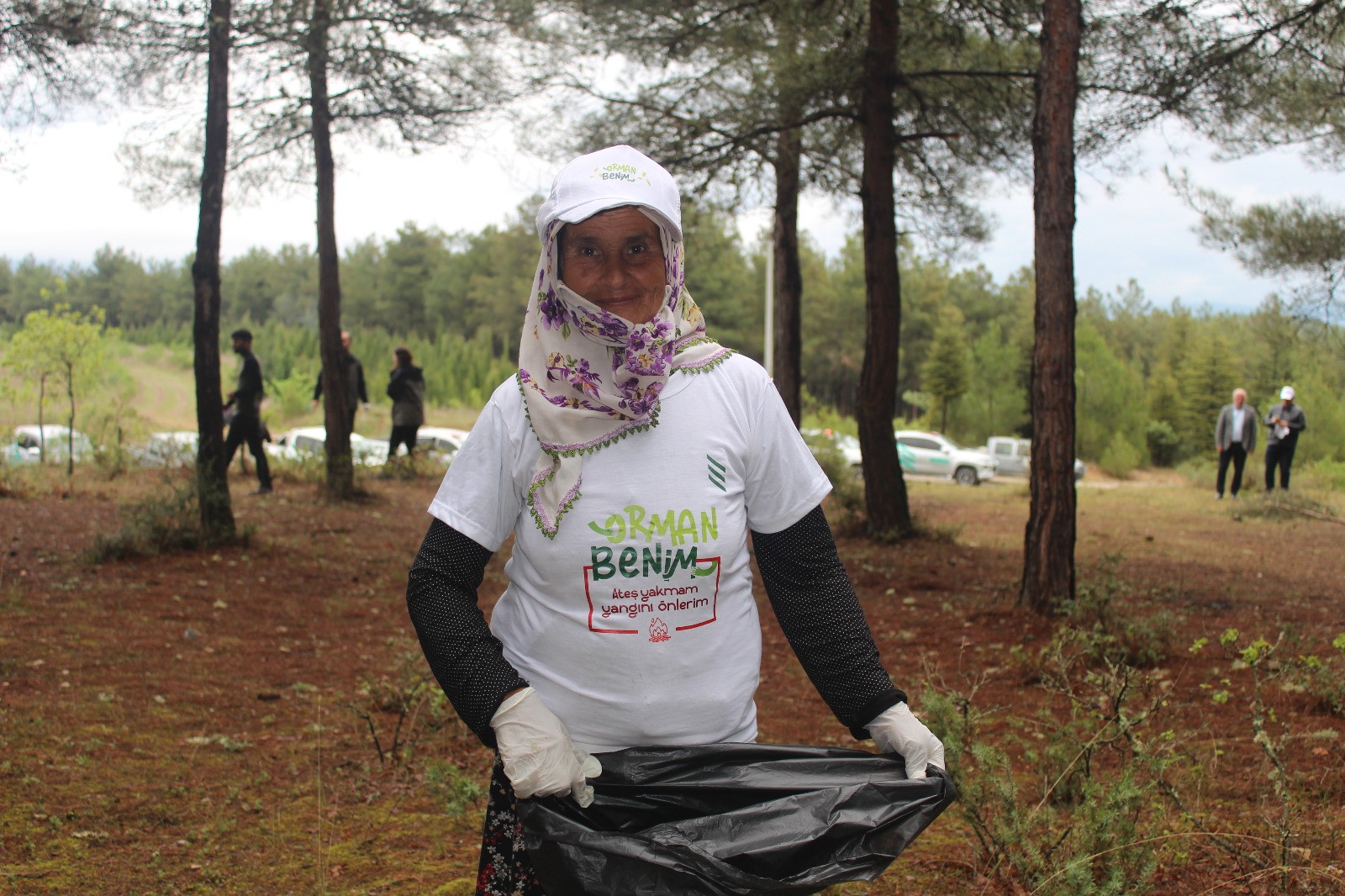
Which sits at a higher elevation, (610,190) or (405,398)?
(610,190)

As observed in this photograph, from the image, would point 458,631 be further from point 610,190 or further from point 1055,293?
point 1055,293

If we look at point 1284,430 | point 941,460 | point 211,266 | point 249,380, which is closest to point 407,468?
point 249,380

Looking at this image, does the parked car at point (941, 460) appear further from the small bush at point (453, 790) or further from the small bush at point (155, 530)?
the small bush at point (453, 790)

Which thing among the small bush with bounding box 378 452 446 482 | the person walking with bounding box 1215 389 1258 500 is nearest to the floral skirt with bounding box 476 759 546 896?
the small bush with bounding box 378 452 446 482

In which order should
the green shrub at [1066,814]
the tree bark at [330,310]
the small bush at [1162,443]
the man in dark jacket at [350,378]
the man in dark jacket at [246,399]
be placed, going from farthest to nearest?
the small bush at [1162,443] < the man in dark jacket at [350,378] < the man in dark jacket at [246,399] < the tree bark at [330,310] < the green shrub at [1066,814]

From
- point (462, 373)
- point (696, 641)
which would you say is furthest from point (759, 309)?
point (696, 641)

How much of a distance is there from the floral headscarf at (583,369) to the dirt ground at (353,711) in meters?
1.80

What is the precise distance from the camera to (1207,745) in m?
4.25

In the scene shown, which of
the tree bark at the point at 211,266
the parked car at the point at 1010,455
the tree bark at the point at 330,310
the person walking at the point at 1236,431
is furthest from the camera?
the parked car at the point at 1010,455

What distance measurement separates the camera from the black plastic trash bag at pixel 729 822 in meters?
1.72

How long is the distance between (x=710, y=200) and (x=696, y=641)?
1005 centimetres

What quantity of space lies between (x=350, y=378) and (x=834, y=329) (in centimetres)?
3891

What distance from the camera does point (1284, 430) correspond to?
15.7 m

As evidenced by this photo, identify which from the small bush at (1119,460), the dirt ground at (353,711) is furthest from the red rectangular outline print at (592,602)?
the small bush at (1119,460)
